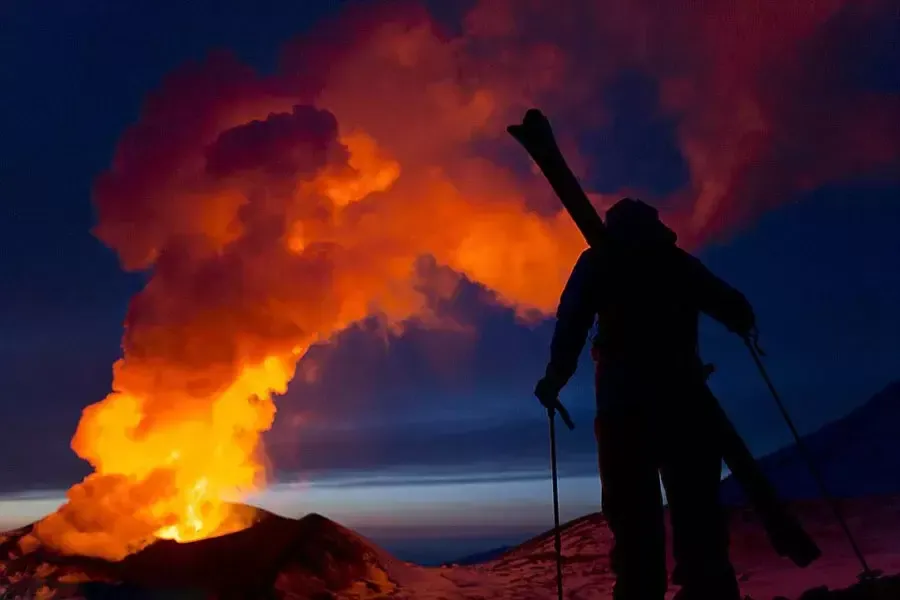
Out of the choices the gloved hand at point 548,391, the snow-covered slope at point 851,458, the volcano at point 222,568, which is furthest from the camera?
the snow-covered slope at point 851,458

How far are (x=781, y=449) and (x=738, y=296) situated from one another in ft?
74.6

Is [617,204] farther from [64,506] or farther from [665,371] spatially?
[64,506]

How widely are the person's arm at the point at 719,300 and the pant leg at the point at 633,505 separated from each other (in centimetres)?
114

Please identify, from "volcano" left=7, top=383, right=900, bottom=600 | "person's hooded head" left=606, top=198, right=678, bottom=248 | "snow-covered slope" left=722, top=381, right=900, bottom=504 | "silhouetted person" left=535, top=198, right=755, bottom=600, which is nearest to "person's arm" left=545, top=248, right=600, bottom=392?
"silhouetted person" left=535, top=198, right=755, bottom=600

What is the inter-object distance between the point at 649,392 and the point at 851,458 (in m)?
19.2

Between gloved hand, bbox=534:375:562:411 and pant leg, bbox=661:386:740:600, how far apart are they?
0.79 metres

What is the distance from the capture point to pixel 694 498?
5.12 metres

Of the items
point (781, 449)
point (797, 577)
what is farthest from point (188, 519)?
point (781, 449)

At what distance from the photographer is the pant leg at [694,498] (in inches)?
199

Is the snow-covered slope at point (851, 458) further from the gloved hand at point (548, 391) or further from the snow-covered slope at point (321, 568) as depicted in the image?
the gloved hand at point (548, 391)

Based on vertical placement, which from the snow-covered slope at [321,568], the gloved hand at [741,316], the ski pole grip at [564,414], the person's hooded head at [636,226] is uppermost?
the person's hooded head at [636,226]

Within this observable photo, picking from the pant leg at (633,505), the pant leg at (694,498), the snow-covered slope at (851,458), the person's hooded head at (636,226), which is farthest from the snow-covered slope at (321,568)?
the person's hooded head at (636,226)

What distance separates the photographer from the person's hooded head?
18.0ft

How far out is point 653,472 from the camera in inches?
202
